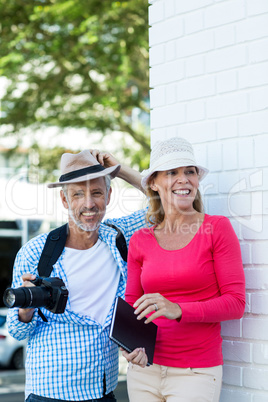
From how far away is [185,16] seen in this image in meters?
3.50

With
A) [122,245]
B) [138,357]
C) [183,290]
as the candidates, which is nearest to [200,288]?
[183,290]

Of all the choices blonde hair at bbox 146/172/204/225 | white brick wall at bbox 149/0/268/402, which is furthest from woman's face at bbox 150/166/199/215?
white brick wall at bbox 149/0/268/402

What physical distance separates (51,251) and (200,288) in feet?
2.83

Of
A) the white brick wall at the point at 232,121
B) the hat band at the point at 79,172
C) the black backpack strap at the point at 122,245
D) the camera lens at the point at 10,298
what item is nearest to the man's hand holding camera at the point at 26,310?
the camera lens at the point at 10,298

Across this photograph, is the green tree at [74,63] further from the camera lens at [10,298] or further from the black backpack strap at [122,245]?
the camera lens at [10,298]

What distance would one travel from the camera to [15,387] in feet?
32.4

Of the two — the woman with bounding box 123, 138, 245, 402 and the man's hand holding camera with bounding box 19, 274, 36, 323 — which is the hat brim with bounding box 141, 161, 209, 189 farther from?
the man's hand holding camera with bounding box 19, 274, 36, 323

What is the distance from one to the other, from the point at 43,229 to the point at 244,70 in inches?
608

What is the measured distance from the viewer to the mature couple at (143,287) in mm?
2613

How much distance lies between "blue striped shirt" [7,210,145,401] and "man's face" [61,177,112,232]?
256 mm

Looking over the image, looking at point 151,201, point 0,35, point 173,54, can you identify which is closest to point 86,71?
point 0,35

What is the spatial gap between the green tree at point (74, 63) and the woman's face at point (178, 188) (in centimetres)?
668

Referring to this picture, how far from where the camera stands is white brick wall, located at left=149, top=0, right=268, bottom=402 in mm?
3035

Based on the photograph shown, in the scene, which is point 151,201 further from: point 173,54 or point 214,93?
point 173,54
